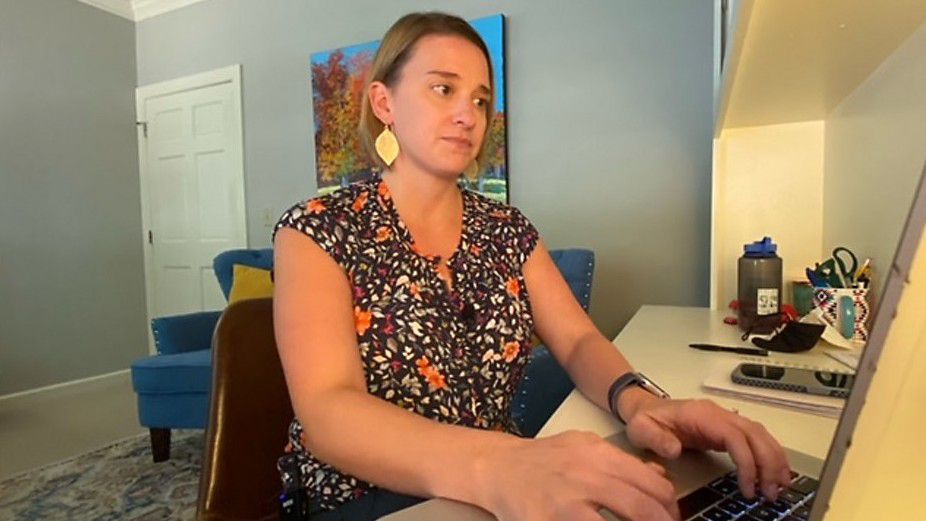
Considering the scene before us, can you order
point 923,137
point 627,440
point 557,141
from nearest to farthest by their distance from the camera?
point 627,440 < point 923,137 < point 557,141

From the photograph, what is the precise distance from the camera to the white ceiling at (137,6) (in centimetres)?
382

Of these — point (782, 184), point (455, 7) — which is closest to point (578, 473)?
point (782, 184)

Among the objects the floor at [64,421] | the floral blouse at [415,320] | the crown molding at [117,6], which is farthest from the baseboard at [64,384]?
the floral blouse at [415,320]

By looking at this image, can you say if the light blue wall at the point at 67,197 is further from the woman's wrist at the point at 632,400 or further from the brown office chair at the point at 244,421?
the woman's wrist at the point at 632,400

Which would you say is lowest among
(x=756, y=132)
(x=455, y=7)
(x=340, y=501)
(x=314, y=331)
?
(x=340, y=501)

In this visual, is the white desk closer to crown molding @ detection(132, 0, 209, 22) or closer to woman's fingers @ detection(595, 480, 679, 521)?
woman's fingers @ detection(595, 480, 679, 521)

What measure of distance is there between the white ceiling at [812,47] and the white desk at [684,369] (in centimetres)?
54

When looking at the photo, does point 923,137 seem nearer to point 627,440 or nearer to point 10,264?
point 627,440

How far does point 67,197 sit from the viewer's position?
143 inches

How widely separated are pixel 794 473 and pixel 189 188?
3.97 metres

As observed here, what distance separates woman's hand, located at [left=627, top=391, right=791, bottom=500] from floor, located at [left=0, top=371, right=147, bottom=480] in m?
2.70

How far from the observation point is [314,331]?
72 centimetres

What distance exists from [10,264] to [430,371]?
3592 mm

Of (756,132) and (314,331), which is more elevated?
(756,132)
